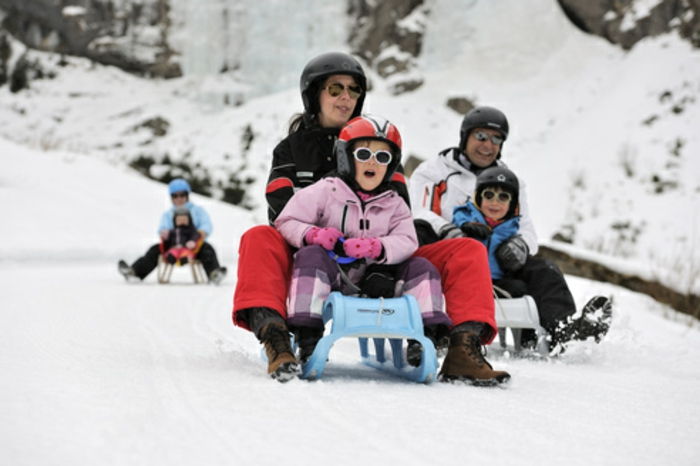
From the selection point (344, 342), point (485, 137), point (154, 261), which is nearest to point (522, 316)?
point (344, 342)

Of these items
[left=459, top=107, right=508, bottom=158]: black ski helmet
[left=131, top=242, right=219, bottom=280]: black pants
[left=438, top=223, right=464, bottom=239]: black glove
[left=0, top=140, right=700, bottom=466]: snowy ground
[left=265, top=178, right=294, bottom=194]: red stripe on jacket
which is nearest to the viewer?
[left=0, top=140, right=700, bottom=466]: snowy ground

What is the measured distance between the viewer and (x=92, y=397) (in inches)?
72.9

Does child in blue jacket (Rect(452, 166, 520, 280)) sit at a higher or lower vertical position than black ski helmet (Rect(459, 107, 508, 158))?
lower

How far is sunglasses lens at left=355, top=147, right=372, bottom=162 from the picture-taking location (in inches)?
103

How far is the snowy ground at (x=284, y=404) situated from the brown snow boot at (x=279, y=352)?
0.16 feet

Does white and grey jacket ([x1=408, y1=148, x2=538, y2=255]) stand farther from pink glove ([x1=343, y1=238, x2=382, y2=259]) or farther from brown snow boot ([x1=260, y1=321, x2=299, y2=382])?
brown snow boot ([x1=260, y1=321, x2=299, y2=382])

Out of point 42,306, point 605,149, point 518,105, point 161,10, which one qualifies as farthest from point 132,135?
point 42,306

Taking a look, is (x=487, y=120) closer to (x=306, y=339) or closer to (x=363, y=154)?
(x=363, y=154)

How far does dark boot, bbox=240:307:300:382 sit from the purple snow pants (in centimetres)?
8

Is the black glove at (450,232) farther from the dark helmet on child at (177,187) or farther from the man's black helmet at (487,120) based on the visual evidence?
the dark helmet on child at (177,187)

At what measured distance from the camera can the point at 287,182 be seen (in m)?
2.95

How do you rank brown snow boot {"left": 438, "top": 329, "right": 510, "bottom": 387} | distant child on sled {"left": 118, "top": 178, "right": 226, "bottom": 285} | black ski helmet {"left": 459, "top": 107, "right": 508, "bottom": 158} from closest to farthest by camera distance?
brown snow boot {"left": 438, "top": 329, "right": 510, "bottom": 387}, black ski helmet {"left": 459, "top": 107, "right": 508, "bottom": 158}, distant child on sled {"left": 118, "top": 178, "right": 226, "bottom": 285}

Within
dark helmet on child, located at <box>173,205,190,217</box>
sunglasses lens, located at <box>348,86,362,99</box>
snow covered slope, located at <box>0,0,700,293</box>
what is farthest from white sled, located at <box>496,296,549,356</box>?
dark helmet on child, located at <box>173,205,190,217</box>

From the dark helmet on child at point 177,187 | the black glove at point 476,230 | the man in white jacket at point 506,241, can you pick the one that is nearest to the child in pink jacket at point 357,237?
the man in white jacket at point 506,241
